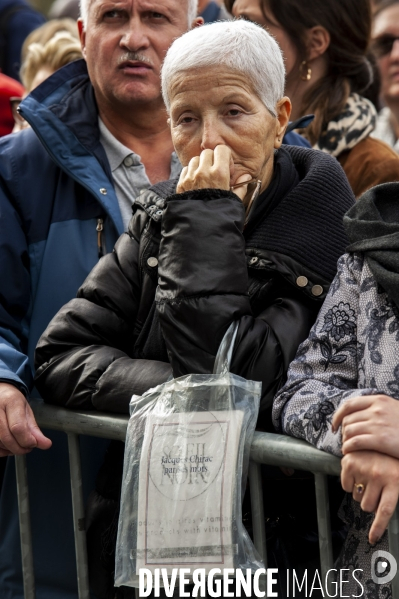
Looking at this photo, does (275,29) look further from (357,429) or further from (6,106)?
(357,429)

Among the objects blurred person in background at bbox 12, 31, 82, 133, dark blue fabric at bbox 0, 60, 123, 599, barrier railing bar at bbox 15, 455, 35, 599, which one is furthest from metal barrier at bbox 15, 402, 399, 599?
blurred person in background at bbox 12, 31, 82, 133

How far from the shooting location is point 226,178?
2.61 meters

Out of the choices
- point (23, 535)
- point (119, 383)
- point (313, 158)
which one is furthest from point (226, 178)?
point (23, 535)

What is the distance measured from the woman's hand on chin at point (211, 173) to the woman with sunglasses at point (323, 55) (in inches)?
52.3

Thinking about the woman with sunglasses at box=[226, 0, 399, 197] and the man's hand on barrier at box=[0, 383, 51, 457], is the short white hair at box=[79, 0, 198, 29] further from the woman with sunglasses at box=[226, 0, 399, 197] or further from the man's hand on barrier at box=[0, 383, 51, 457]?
the man's hand on barrier at box=[0, 383, 51, 457]

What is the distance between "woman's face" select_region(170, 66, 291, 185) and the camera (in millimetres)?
2719

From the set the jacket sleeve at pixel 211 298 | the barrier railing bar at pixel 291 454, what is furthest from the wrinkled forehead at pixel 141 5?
the barrier railing bar at pixel 291 454

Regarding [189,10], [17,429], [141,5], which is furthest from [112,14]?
[17,429]

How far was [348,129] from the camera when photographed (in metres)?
3.92

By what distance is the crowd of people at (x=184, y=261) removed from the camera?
7.79ft

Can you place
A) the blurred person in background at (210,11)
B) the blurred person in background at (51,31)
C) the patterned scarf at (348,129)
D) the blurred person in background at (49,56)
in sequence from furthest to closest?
1. the blurred person in background at (51,31)
2. the blurred person in background at (49,56)
3. the blurred person in background at (210,11)
4. the patterned scarf at (348,129)

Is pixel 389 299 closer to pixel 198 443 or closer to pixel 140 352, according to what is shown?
pixel 198 443

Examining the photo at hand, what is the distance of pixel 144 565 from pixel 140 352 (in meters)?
0.65

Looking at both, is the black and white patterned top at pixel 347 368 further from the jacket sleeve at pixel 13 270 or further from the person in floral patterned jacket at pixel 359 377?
the jacket sleeve at pixel 13 270
